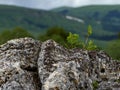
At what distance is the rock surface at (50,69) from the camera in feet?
59.5

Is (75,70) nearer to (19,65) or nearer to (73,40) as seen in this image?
(19,65)

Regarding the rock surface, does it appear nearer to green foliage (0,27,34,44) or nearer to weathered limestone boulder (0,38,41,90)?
weathered limestone boulder (0,38,41,90)

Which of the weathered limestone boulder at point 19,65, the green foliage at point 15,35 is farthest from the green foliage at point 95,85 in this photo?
the green foliage at point 15,35

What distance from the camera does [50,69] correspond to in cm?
1875

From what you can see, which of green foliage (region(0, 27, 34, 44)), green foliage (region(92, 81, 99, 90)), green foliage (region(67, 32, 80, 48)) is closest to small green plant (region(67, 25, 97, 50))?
green foliage (region(67, 32, 80, 48))

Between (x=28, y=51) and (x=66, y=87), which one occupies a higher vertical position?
(x=28, y=51)

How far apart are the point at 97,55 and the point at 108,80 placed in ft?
6.06

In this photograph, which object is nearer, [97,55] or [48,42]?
[48,42]

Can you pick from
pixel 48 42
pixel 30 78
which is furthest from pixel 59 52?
pixel 30 78

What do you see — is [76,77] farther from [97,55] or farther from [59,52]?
[97,55]

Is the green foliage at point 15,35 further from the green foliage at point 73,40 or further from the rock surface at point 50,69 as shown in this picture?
the rock surface at point 50,69

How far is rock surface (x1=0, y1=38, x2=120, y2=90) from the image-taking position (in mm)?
18141

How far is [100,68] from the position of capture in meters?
22.0

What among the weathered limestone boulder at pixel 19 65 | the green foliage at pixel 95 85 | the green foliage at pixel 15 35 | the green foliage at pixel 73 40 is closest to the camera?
the weathered limestone boulder at pixel 19 65
